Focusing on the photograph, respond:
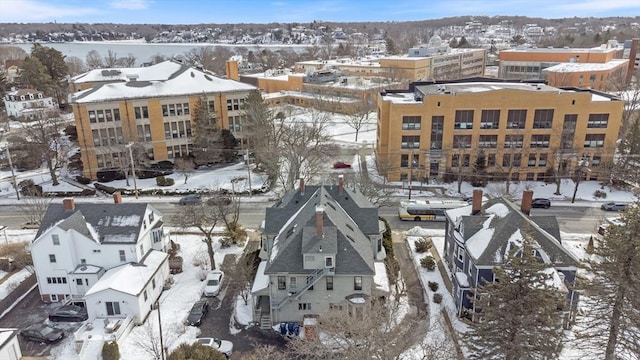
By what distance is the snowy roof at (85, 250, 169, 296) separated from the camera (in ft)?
115

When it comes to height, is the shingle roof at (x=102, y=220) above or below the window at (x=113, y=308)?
above

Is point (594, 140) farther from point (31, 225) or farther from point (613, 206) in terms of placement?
point (31, 225)

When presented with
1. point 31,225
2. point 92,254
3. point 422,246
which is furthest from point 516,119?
point 31,225

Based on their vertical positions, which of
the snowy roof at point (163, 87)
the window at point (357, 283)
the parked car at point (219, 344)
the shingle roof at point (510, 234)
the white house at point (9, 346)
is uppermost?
the snowy roof at point (163, 87)

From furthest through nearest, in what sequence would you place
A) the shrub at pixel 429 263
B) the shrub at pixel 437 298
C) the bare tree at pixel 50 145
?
the bare tree at pixel 50 145 → the shrub at pixel 429 263 → the shrub at pixel 437 298

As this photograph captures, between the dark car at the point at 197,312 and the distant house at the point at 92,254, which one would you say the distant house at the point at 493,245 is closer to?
the dark car at the point at 197,312

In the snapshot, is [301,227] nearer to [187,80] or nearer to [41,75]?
[187,80]

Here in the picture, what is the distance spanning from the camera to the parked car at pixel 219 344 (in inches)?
1244

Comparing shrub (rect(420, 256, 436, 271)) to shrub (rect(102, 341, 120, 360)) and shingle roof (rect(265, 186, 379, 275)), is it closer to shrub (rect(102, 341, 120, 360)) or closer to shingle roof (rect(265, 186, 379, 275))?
shingle roof (rect(265, 186, 379, 275))

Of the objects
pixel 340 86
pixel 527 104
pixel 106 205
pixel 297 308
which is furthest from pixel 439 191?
pixel 340 86

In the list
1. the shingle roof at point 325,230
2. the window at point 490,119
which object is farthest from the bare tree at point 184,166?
the window at point 490,119

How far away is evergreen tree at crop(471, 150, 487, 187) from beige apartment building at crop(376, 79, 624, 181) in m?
0.70

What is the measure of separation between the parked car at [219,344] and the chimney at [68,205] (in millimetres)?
17115

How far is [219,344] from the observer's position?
32.2m
